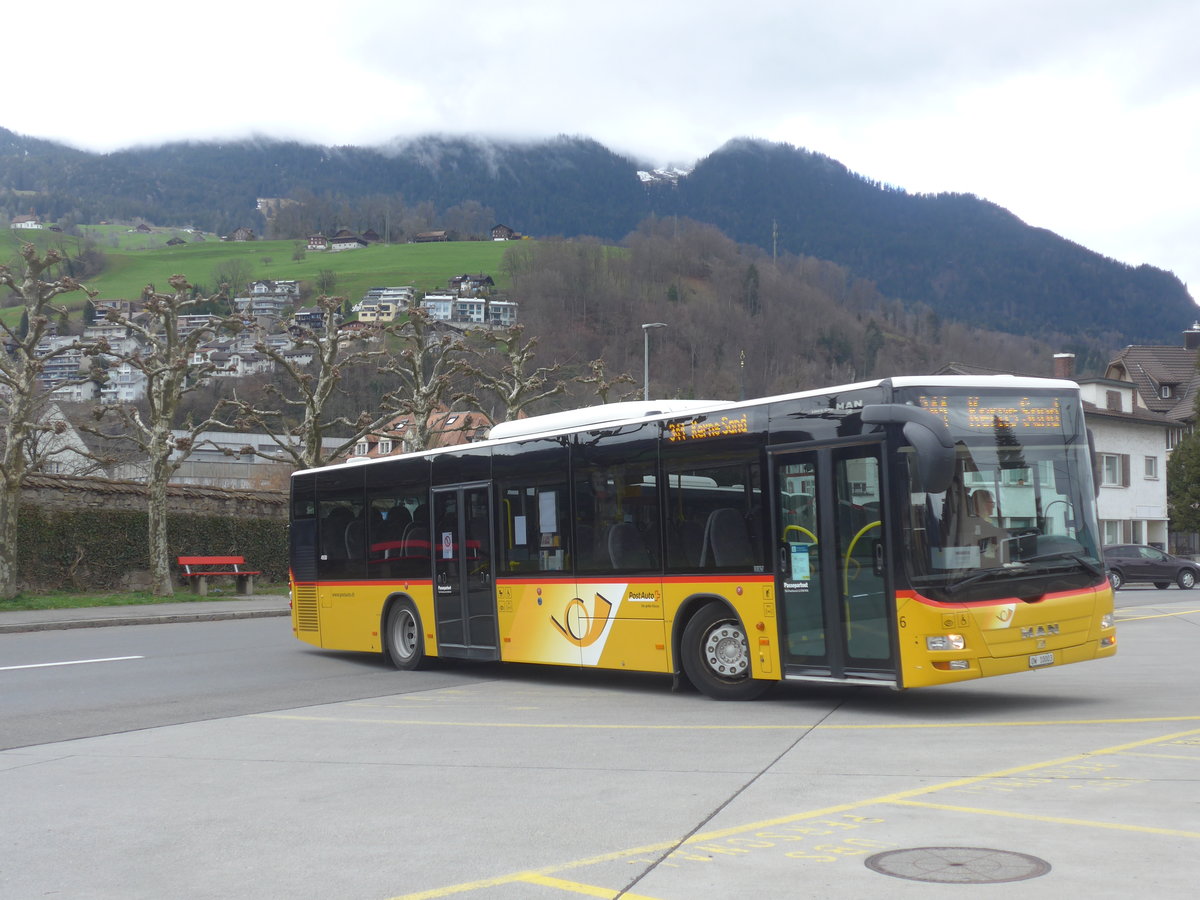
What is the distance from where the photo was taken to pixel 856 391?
1123 centimetres

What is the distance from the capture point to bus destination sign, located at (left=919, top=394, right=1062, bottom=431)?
11188 mm

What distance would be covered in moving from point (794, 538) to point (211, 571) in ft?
85.0

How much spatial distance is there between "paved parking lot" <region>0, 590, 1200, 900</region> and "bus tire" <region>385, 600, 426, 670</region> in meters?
3.99

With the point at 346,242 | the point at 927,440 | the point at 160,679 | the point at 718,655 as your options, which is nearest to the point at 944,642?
the point at 927,440

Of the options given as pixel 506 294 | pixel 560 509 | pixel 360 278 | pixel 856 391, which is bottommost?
pixel 560 509

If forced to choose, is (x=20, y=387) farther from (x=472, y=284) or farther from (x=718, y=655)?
(x=472, y=284)

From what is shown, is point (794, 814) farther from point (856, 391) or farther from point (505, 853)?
point (856, 391)

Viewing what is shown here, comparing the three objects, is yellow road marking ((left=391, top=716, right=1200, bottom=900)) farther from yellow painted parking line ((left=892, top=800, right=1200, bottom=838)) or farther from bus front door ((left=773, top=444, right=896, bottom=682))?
bus front door ((left=773, top=444, right=896, bottom=682))

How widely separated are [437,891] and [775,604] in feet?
21.4

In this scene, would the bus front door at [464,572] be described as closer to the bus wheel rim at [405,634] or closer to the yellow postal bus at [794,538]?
the yellow postal bus at [794,538]

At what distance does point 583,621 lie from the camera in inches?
550

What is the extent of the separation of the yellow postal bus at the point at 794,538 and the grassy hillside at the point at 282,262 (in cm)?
10882

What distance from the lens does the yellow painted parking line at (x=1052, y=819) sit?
6.41 metres

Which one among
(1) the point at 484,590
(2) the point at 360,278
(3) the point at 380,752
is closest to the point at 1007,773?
(3) the point at 380,752
